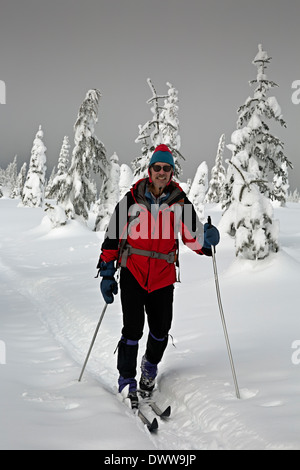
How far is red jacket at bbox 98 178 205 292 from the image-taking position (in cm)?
436

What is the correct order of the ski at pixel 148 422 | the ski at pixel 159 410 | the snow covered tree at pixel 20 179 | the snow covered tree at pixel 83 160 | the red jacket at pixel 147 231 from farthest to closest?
the snow covered tree at pixel 20 179
the snow covered tree at pixel 83 160
the red jacket at pixel 147 231
the ski at pixel 159 410
the ski at pixel 148 422

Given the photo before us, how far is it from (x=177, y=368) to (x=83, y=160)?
23567 mm

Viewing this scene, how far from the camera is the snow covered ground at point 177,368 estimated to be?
3.43 m

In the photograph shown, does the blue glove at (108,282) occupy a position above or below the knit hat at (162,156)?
below

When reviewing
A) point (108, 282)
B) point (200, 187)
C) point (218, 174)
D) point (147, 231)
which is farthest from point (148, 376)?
point (218, 174)

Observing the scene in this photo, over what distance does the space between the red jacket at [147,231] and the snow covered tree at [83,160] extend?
2299cm

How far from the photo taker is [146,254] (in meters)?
4.35

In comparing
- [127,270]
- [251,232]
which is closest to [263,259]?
[251,232]

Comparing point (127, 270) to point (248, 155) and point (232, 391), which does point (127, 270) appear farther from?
point (248, 155)

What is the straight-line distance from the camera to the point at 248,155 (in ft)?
62.1

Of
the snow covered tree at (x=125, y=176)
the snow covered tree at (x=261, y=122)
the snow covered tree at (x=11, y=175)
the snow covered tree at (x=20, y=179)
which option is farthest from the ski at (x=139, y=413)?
the snow covered tree at (x=11, y=175)

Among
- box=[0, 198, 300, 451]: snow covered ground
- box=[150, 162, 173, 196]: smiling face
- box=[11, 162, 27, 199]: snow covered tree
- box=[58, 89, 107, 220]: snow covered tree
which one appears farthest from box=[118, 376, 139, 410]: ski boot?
box=[11, 162, 27, 199]: snow covered tree

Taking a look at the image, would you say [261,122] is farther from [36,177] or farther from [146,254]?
[36,177]

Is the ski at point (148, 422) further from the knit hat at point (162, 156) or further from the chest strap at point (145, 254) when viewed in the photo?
the knit hat at point (162, 156)
